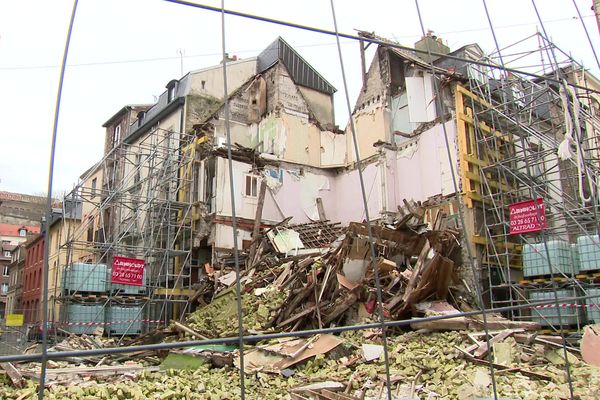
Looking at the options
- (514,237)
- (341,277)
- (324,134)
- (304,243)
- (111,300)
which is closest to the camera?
(341,277)

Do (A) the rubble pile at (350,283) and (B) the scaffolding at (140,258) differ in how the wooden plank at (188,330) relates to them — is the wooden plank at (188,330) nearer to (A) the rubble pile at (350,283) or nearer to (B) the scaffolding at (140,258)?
(A) the rubble pile at (350,283)

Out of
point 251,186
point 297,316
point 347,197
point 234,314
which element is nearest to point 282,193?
point 251,186

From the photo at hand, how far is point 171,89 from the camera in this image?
27125mm

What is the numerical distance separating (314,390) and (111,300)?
13.2 metres

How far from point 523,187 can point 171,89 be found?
19.3 meters

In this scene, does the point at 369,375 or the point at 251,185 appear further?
the point at 251,185

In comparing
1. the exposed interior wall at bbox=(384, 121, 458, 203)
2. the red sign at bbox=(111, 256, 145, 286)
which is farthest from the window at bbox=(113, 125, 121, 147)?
the exposed interior wall at bbox=(384, 121, 458, 203)

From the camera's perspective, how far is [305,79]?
87.2 feet

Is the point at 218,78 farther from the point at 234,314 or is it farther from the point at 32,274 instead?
the point at 32,274

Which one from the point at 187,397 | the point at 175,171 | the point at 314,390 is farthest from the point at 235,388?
the point at 175,171

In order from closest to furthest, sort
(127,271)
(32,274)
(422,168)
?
1. (127,271)
2. (422,168)
3. (32,274)

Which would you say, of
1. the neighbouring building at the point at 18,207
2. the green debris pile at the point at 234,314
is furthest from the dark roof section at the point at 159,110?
the neighbouring building at the point at 18,207

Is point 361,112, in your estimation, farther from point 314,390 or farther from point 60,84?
point 60,84

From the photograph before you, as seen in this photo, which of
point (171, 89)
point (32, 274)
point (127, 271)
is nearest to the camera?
point (127, 271)
